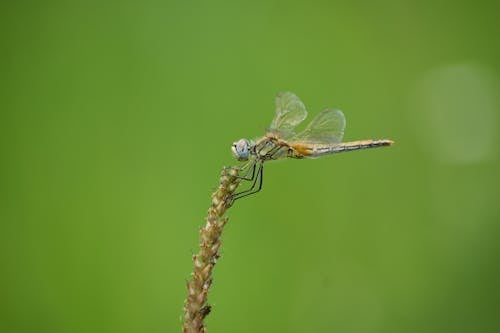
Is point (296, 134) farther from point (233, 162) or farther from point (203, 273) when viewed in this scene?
point (203, 273)

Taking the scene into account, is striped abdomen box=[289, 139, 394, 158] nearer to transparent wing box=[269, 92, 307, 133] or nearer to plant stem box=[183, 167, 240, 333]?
transparent wing box=[269, 92, 307, 133]

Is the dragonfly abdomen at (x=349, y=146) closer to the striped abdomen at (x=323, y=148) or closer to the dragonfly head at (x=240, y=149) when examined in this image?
the striped abdomen at (x=323, y=148)

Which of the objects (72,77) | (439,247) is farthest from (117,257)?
(439,247)

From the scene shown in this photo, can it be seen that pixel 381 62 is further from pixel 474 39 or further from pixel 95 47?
pixel 95 47

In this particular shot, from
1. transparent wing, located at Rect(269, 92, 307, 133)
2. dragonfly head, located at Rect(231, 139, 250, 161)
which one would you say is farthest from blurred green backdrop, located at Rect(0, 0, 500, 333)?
dragonfly head, located at Rect(231, 139, 250, 161)

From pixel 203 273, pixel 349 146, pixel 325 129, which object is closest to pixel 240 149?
pixel 325 129
